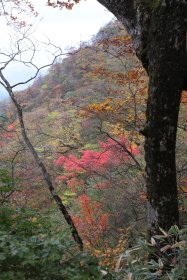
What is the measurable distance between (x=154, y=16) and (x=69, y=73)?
28561 millimetres

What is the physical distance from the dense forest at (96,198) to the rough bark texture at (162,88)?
0.59m

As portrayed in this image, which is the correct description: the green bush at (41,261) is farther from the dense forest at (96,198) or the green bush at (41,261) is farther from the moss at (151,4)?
the moss at (151,4)

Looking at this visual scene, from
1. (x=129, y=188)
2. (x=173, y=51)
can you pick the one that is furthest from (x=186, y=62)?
(x=129, y=188)

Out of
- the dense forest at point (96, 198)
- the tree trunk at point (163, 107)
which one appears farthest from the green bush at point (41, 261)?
the tree trunk at point (163, 107)

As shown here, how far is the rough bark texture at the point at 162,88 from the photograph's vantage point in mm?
3502

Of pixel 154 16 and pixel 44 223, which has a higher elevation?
pixel 154 16

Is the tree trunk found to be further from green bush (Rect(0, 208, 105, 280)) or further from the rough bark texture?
green bush (Rect(0, 208, 105, 280))

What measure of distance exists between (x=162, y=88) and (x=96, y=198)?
7993mm

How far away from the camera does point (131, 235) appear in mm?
7840

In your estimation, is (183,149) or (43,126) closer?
(183,149)

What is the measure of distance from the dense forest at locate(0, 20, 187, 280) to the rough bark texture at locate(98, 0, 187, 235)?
59 centimetres

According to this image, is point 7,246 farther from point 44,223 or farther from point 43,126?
point 43,126

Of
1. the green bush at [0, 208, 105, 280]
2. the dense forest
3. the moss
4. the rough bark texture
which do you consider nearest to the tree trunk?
the rough bark texture

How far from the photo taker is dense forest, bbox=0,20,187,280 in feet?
7.80
